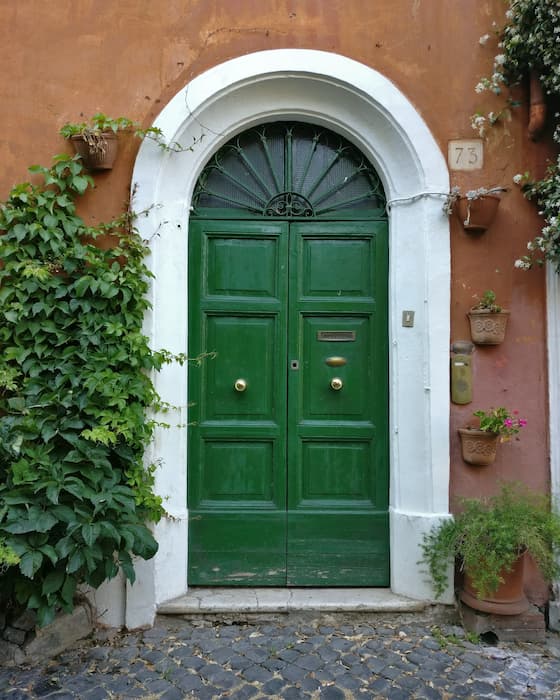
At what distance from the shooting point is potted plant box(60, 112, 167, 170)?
3572 mm

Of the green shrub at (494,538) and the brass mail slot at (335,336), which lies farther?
the brass mail slot at (335,336)

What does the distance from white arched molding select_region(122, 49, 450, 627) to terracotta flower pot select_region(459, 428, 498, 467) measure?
0.14 metres

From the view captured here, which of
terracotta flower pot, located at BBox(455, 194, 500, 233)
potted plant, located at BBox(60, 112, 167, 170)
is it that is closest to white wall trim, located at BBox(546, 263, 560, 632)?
terracotta flower pot, located at BBox(455, 194, 500, 233)

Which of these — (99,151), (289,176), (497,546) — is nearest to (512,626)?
(497,546)

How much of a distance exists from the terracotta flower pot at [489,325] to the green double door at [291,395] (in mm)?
594

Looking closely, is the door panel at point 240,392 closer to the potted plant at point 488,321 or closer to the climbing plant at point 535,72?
the potted plant at point 488,321

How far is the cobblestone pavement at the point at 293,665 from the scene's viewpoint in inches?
114

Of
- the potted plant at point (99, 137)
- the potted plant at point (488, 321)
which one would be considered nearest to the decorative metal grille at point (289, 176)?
the potted plant at point (99, 137)

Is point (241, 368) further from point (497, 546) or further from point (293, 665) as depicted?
point (497, 546)

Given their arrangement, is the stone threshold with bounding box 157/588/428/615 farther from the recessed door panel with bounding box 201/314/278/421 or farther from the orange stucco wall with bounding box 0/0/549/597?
the recessed door panel with bounding box 201/314/278/421

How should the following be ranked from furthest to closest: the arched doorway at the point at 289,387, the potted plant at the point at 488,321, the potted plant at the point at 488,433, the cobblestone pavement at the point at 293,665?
the arched doorway at the point at 289,387
the potted plant at the point at 488,321
the potted plant at the point at 488,433
the cobblestone pavement at the point at 293,665

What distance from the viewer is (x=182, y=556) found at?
3736 millimetres

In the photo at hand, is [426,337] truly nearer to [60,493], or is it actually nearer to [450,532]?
[450,532]

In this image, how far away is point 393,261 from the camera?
3.89m
